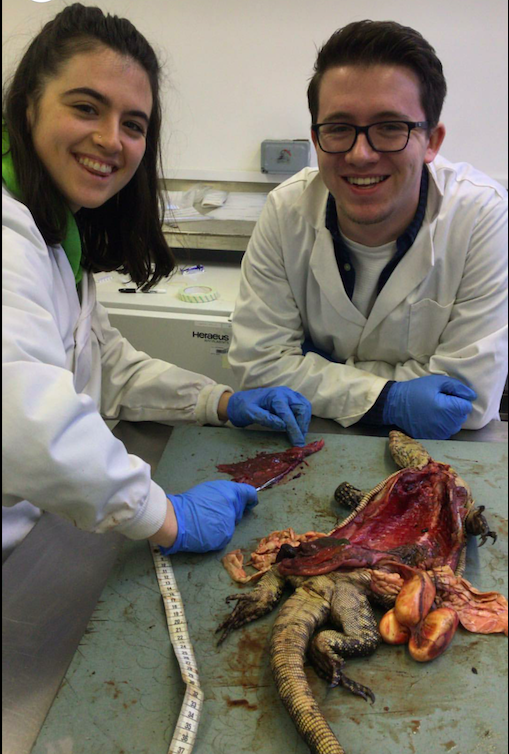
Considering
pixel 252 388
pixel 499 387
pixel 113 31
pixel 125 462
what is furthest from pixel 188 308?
pixel 499 387

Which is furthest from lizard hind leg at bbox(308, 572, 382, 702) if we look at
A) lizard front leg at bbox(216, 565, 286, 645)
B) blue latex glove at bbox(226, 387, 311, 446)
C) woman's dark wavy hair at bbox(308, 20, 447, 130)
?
woman's dark wavy hair at bbox(308, 20, 447, 130)

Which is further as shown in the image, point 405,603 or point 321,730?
point 405,603

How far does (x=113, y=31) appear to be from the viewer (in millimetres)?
971

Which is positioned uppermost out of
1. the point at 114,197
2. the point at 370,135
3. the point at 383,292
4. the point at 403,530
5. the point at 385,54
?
the point at 385,54

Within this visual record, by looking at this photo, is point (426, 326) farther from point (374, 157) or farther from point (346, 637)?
point (346, 637)

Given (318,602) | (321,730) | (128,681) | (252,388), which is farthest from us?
(252,388)

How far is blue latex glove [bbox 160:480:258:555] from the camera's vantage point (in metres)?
1.13

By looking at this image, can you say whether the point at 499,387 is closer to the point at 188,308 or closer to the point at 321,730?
the point at 188,308

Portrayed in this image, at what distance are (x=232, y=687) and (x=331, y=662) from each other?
16cm

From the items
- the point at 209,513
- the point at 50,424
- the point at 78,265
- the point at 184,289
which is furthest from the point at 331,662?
Answer: the point at 78,265

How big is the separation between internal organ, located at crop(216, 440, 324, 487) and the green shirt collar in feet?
1.97

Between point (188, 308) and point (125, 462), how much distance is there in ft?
1.20

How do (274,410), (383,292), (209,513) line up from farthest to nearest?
1. (274,410)
2. (383,292)
3. (209,513)

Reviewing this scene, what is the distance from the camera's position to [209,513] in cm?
117
